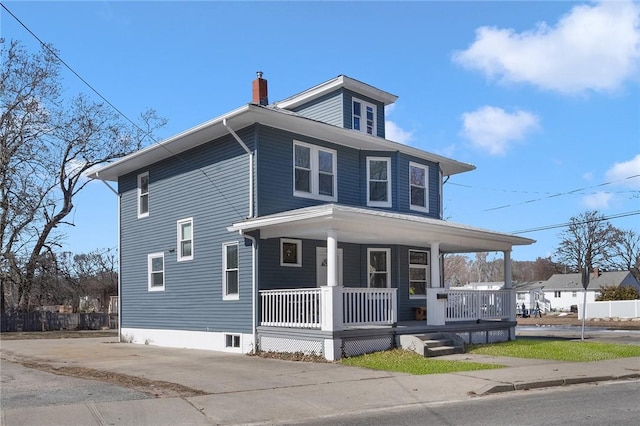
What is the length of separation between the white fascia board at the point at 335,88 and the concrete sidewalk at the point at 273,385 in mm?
9718

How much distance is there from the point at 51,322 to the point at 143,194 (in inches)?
611

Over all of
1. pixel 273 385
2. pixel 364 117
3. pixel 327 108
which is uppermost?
pixel 327 108

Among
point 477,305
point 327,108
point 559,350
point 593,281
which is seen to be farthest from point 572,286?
point 559,350

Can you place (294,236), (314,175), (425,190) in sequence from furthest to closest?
(425,190) → (314,175) → (294,236)

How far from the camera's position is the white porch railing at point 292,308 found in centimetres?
1567

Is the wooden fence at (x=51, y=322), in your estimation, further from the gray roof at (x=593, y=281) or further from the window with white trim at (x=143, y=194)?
the gray roof at (x=593, y=281)

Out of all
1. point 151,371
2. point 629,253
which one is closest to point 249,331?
point 151,371

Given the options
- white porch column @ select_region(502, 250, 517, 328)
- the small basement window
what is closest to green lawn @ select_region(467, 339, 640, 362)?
white porch column @ select_region(502, 250, 517, 328)

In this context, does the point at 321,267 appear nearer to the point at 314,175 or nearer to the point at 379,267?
the point at 379,267

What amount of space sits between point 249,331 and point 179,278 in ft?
13.4

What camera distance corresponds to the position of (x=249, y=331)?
17.1m

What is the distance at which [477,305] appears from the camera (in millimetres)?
19344

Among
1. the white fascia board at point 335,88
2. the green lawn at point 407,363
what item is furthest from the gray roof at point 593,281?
the green lawn at point 407,363

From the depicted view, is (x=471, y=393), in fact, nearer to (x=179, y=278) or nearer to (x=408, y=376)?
(x=408, y=376)
